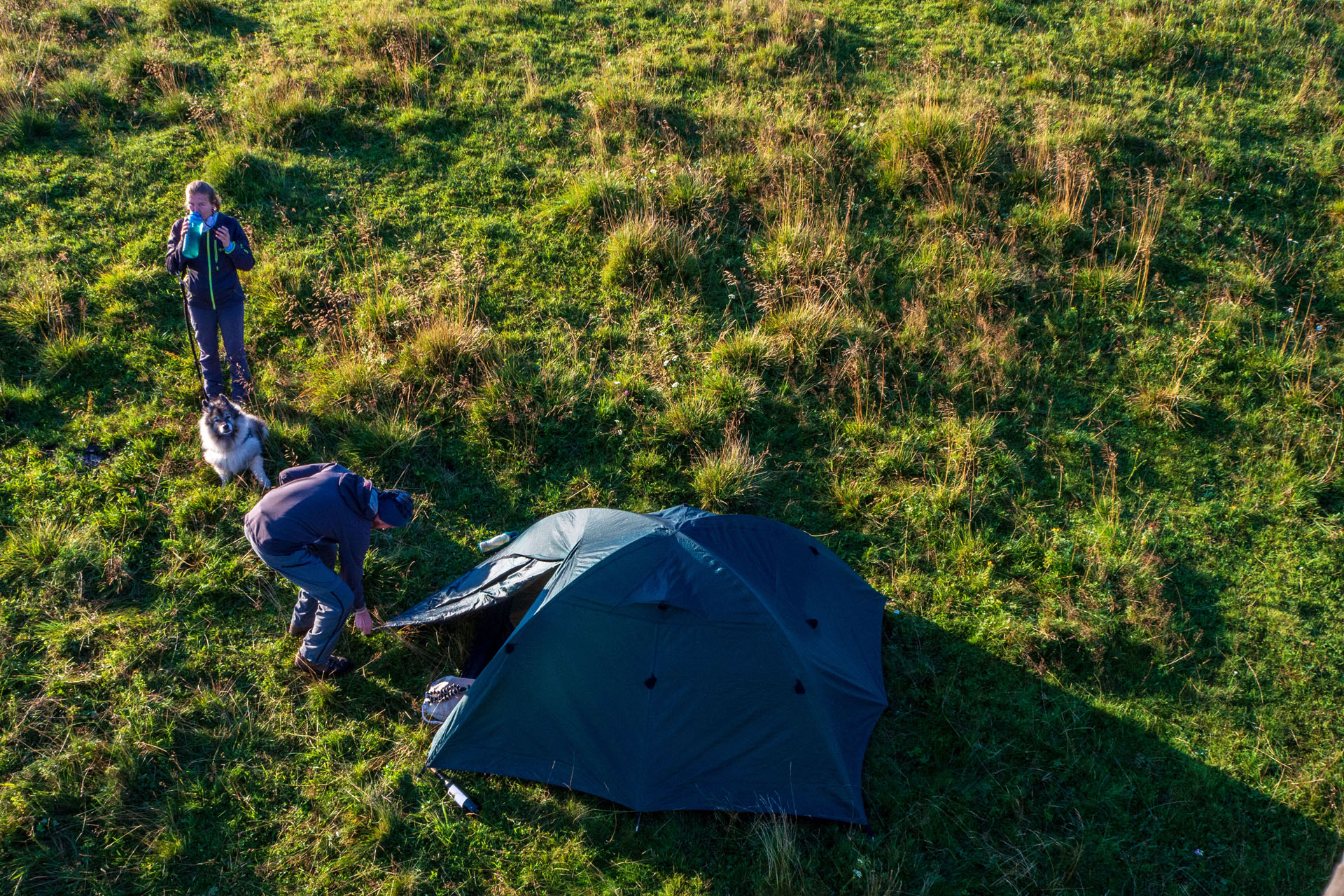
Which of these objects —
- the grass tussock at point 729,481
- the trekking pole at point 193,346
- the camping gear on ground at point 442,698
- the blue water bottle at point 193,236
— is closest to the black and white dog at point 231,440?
the trekking pole at point 193,346

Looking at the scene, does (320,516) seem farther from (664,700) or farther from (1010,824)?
(1010,824)

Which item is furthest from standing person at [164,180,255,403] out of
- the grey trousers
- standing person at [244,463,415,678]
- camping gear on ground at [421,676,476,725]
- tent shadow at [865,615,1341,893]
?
tent shadow at [865,615,1341,893]

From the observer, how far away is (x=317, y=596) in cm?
548

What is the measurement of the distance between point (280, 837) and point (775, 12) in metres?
13.1

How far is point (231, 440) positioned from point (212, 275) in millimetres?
1741

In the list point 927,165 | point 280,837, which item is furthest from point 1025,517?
point 280,837

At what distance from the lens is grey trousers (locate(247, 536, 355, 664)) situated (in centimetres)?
533

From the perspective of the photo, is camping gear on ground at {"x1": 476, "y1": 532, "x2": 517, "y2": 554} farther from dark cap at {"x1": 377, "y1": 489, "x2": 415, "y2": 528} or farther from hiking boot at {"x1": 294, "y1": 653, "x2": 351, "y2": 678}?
hiking boot at {"x1": 294, "y1": 653, "x2": 351, "y2": 678}

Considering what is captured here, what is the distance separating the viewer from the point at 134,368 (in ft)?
26.1

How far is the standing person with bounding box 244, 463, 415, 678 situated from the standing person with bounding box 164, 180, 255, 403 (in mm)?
2568

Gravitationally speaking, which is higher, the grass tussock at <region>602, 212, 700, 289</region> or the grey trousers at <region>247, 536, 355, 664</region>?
the grass tussock at <region>602, 212, 700, 289</region>

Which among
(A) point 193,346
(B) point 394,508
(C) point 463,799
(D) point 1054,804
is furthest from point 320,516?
(D) point 1054,804

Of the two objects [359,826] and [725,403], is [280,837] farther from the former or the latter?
[725,403]

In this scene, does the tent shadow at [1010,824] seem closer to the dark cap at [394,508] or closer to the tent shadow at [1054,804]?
the tent shadow at [1054,804]
